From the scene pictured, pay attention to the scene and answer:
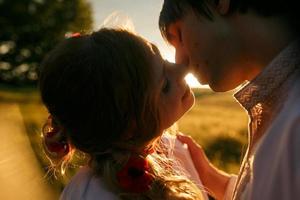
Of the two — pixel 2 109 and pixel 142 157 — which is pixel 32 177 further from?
pixel 2 109

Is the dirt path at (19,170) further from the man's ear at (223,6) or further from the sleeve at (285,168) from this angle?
the sleeve at (285,168)

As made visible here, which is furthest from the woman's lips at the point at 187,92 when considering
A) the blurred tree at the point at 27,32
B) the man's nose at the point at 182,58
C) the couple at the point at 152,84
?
the blurred tree at the point at 27,32

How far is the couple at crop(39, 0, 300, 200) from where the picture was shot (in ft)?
6.49

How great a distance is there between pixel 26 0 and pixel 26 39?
6.91 ft

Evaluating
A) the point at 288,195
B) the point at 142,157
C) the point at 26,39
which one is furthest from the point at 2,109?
the point at 26,39

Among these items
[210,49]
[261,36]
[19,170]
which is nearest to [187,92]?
[210,49]

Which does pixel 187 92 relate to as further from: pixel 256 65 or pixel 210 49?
pixel 256 65

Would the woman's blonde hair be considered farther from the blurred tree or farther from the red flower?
the blurred tree

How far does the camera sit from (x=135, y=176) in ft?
7.44

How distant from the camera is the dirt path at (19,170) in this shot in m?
5.00

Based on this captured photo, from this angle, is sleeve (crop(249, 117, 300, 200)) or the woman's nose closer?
sleeve (crop(249, 117, 300, 200))

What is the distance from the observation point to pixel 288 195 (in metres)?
1.77

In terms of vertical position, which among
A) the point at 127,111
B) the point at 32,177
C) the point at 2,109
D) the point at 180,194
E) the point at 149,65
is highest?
the point at 149,65

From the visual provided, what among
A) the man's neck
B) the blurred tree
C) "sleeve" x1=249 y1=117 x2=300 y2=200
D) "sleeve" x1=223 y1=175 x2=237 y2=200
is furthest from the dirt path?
the blurred tree
